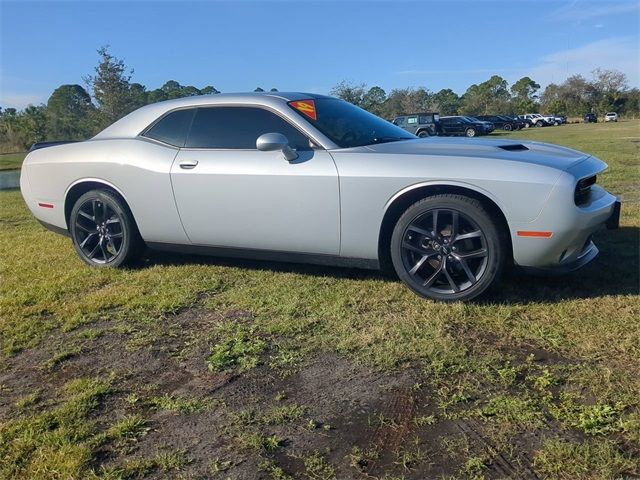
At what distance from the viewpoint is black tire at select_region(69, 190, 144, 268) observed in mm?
4615

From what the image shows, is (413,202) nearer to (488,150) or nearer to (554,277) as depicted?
(488,150)

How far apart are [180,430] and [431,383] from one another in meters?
1.18

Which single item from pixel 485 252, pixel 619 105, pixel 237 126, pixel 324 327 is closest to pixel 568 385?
pixel 485 252

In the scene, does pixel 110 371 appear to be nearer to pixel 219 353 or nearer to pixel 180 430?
pixel 219 353

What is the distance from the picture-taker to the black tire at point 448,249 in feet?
11.3

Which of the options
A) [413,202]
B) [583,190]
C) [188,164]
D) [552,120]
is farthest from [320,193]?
[552,120]

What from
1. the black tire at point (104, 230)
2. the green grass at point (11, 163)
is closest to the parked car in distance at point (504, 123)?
the green grass at point (11, 163)

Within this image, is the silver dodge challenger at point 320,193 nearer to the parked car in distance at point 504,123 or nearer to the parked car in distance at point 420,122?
the parked car in distance at point 420,122

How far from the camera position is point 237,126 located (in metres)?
4.30

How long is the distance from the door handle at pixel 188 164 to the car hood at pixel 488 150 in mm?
1291

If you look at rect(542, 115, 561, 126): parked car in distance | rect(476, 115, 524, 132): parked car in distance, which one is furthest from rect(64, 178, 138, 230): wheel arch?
rect(542, 115, 561, 126): parked car in distance

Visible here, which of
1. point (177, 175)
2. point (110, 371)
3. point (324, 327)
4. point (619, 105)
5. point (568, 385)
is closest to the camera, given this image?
point (568, 385)

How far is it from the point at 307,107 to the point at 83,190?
7.24ft

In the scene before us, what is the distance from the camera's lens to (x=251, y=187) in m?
4.00
